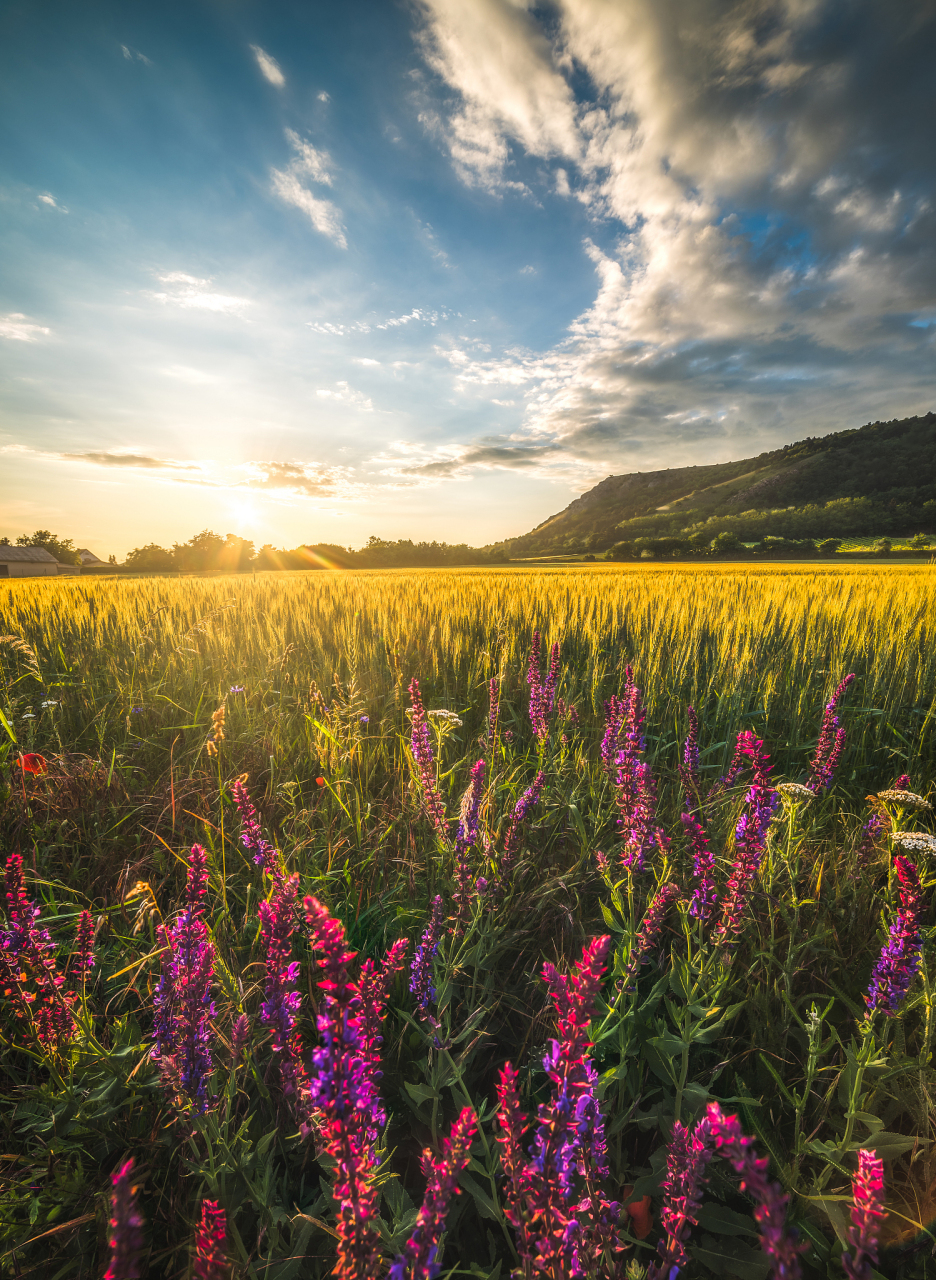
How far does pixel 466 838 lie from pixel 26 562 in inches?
2931

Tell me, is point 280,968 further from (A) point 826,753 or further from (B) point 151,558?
(B) point 151,558

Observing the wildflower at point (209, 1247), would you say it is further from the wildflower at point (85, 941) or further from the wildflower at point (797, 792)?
the wildflower at point (797, 792)

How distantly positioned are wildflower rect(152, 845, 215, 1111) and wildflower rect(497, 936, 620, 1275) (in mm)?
729

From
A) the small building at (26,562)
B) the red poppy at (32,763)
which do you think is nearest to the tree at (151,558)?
the small building at (26,562)

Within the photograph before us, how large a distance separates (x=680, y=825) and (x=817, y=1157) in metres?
1.17

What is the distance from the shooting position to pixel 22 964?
1.33 meters

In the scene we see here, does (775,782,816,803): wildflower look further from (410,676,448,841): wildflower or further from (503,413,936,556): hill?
(503,413,936,556): hill

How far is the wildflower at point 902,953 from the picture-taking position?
1.17 meters

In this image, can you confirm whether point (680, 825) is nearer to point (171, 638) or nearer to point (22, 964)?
point (22, 964)

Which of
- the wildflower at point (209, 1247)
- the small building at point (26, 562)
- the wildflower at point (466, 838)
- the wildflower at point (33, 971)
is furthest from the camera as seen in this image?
the small building at point (26, 562)

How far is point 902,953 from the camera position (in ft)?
4.02

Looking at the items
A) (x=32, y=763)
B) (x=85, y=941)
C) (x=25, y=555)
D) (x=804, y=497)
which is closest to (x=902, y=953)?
(x=85, y=941)

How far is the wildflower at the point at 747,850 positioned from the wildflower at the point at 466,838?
0.70 m

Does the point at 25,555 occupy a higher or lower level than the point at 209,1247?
higher
